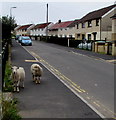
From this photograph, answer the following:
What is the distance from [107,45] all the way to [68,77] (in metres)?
16.9

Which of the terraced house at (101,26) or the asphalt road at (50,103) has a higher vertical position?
the terraced house at (101,26)

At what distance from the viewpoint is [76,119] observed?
6277mm

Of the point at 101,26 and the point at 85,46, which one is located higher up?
the point at 101,26

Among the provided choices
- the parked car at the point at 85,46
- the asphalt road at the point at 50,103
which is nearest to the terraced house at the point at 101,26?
the parked car at the point at 85,46

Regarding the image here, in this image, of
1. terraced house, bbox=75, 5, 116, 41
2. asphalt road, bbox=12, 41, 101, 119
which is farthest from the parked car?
asphalt road, bbox=12, 41, 101, 119

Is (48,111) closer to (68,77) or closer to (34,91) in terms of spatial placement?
(34,91)

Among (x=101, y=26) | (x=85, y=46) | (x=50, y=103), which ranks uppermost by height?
(x=101, y=26)

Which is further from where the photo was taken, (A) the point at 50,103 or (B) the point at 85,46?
(B) the point at 85,46

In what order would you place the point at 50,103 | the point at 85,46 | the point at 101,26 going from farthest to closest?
the point at 101,26 < the point at 85,46 < the point at 50,103

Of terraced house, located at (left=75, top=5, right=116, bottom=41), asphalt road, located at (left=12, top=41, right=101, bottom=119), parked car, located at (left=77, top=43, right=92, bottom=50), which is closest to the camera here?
asphalt road, located at (left=12, top=41, right=101, bottom=119)

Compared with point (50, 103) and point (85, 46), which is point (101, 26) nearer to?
point (85, 46)

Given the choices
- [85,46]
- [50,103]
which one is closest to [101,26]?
[85,46]

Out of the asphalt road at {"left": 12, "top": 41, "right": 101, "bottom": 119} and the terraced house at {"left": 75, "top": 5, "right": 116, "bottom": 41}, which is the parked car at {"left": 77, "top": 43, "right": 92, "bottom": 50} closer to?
the terraced house at {"left": 75, "top": 5, "right": 116, "bottom": 41}

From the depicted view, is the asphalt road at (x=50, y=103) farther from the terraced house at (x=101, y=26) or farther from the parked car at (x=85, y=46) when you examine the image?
the terraced house at (x=101, y=26)
